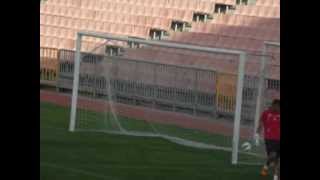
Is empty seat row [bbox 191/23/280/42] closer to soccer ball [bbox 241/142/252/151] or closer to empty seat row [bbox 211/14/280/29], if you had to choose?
empty seat row [bbox 211/14/280/29]

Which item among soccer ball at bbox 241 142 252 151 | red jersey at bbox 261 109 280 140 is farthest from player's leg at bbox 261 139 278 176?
soccer ball at bbox 241 142 252 151

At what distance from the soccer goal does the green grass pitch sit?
665 millimetres

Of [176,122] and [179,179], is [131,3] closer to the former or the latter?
[176,122]

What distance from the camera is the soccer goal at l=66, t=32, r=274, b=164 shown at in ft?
49.7

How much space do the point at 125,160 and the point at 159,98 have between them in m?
6.97

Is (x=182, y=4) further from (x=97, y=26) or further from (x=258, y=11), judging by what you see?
(x=258, y=11)

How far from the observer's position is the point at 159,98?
18.7m

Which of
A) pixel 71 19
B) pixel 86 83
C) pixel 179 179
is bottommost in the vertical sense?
pixel 179 179

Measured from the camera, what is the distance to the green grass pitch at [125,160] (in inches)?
→ 414

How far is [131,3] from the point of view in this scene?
88.1 feet

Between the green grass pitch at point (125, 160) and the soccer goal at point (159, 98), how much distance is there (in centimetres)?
66

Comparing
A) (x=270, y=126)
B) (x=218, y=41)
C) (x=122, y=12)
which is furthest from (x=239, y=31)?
(x=270, y=126)
